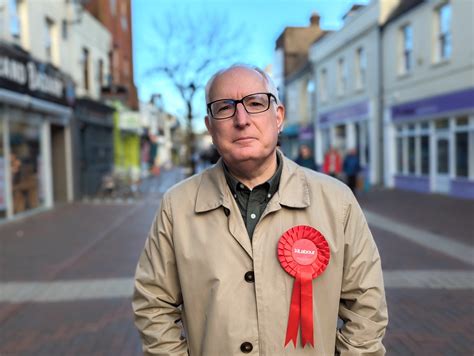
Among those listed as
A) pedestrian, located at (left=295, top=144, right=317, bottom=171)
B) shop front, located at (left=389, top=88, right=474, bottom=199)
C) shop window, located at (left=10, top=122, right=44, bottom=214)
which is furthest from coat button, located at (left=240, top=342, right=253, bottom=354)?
shop front, located at (left=389, top=88, right=474, bottom=199)

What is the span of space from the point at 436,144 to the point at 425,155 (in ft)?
2.73

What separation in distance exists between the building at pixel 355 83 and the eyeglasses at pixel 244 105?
15788 mm

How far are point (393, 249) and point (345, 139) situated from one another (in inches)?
662

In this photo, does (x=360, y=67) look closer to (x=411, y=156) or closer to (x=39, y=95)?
(x=411, y=156)

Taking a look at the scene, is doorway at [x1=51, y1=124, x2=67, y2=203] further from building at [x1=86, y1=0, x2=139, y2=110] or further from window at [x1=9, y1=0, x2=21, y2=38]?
building at [x1=86, y1=0, x2=139, y2=110]

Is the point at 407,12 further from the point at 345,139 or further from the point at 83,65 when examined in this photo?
the point at 83,65

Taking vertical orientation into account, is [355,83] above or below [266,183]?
above

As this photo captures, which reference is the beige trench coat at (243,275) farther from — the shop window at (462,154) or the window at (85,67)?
the window at (85,67)

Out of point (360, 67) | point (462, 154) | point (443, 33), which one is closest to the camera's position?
point (462, 154)

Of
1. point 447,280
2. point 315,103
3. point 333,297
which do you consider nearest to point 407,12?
point 315,103

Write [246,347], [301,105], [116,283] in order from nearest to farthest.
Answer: [246,347], [116,283], [301,105]

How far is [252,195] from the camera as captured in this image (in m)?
1.74

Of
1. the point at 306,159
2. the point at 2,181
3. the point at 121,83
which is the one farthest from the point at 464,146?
the point at 121,83

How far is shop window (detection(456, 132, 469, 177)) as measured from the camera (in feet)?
45.5
